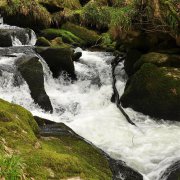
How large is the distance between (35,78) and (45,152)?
6758 mm

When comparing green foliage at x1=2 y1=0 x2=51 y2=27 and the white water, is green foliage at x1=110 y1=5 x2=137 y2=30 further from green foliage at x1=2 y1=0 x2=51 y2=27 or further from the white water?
green foliage at x1=2 y1=0 x2=51 y2=27

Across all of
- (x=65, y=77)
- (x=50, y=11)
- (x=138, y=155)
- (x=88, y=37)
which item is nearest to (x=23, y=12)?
(x=50, y=11)

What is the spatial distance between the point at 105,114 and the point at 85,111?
77cm

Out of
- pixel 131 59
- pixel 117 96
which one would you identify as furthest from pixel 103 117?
pixel 131 59

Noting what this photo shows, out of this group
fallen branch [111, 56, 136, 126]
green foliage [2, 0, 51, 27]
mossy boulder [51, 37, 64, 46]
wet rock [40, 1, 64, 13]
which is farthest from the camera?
wet rock [40, 1, 64, 13]

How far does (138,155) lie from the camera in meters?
8.14

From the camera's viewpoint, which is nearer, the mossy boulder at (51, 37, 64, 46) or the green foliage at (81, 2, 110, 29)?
the mossy boulder at (51, 37, 64, 46)

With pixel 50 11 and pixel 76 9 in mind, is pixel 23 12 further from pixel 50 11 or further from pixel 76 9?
pixel 76 9

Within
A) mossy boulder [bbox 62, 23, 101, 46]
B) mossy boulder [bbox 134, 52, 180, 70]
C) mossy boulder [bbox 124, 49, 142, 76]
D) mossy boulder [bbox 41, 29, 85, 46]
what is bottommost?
mossy boulder [bbox 62, 23, 101, 46]

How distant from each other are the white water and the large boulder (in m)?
0.20

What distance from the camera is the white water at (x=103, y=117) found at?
8.12 meters

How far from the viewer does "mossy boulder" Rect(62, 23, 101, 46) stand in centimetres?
2162

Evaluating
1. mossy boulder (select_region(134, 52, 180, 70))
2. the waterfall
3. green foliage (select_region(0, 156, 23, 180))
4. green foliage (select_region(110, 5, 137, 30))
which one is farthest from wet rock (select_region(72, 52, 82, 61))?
green foliage (select_region(0, 156, 23, 180))

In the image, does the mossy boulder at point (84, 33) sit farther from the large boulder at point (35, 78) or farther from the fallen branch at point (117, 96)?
the large boulder at point (35, 78)
